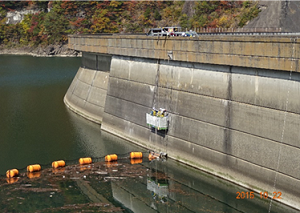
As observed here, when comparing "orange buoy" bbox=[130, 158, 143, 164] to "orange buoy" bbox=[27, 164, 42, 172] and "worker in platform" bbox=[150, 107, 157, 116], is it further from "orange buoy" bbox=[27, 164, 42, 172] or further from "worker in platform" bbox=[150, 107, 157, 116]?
"orange buoy" bbox=[27, 164, 42, 172]

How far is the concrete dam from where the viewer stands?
76.4ft

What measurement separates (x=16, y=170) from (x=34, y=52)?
105683 millimetres

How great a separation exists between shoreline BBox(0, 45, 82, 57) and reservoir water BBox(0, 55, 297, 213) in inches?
3190

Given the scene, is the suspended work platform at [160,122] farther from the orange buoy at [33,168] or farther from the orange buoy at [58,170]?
the orange buoy at [33,168]

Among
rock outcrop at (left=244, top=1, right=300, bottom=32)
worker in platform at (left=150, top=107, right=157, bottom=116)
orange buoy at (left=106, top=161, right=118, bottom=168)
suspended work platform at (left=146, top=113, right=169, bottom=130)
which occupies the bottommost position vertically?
orange buoy at (left=106, top=161, right=118, bottom=168)

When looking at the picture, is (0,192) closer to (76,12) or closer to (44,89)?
(44,89)

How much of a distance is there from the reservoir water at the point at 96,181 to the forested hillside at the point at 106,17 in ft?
236

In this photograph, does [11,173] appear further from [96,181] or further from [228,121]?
[228,121]

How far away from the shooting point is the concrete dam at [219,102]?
23.3 meters

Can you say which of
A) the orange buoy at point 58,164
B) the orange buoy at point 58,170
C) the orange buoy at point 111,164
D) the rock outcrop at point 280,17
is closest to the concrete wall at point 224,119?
the orange buoy at point 111,164

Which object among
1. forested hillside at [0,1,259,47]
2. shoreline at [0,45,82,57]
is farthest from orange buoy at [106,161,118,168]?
shoreline at [0,45,82,57]

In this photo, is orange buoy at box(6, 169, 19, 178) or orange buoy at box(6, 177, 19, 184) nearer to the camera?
orange buoy at box(6, 177, 19, 184)

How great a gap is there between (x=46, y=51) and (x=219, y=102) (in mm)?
102852

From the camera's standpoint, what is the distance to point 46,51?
125 m
